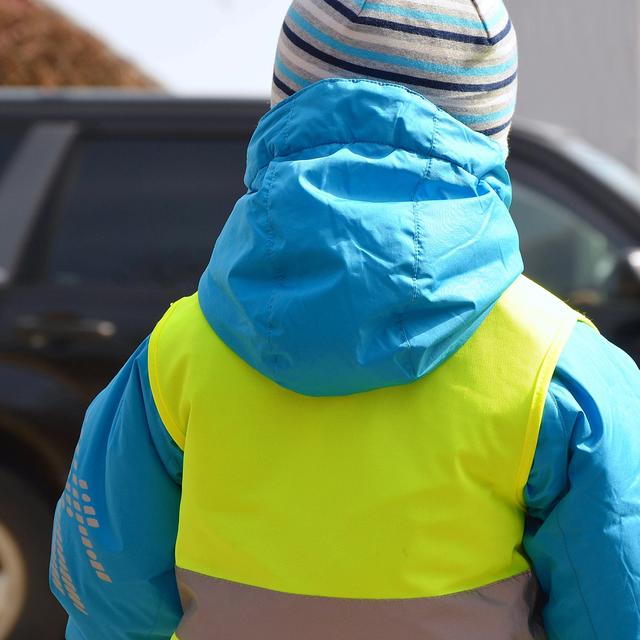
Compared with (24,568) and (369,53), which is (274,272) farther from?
(24,568)

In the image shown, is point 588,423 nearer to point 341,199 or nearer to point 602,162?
point 341,199

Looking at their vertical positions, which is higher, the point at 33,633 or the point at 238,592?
the point at 238,592

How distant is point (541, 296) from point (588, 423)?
0.16 meters

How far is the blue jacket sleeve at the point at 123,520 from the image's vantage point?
1.24 meters

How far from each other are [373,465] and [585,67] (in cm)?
741

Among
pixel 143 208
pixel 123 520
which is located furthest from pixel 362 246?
pixel 143 208

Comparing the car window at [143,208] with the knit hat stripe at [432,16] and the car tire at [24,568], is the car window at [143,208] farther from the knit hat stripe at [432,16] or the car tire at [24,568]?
the knit hat stripe at [432,16]

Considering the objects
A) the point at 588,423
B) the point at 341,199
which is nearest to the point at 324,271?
the point at 341,199

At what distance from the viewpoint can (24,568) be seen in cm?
319

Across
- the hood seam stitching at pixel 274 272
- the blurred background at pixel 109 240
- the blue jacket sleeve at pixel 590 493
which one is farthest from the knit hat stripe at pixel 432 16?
the blurred background at pixel 109 240

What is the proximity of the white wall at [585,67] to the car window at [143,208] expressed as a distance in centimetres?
517

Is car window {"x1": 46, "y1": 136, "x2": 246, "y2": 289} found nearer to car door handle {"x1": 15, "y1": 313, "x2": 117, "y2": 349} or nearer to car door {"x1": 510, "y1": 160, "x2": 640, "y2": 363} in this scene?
car door handle {"x1": 15, "y1": 313, "x2": 117, "y2": 349}

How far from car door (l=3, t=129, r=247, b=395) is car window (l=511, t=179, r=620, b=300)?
934 mm

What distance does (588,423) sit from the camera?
109 centimetres
